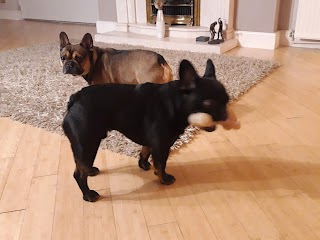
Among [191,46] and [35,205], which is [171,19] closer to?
[191,46]

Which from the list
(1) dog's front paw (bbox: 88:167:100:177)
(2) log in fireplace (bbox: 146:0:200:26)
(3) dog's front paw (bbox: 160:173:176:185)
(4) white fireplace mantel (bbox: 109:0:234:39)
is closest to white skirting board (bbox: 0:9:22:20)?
(4) white fireplace mantel (bbox: 109:0:234:39)

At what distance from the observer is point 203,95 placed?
1.28 metres

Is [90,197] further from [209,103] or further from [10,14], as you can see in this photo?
[10,14]

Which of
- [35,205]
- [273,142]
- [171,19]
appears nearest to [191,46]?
[171,19]

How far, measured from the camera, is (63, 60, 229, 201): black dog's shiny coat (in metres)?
1.31

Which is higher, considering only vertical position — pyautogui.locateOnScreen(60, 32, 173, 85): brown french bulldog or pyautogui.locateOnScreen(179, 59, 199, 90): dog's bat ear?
pyautogui.locateOnScreen(179, 59, 199, 90): dog's bat ear

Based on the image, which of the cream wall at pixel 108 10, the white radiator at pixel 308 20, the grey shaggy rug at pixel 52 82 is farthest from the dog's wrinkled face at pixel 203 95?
the cream wall at pixel 108 10

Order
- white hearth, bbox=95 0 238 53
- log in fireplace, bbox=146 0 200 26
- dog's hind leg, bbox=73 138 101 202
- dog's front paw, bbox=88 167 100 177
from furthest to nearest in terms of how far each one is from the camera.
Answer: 1. log in fireplace, bbox=146 0 200 26
2. white hearth, bbox=95 0 238 53
3. dog's front paw, bbox=88 167 100 177
4. dog's hind leg, bbox=73 138 101 202

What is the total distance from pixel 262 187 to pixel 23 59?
3170mm

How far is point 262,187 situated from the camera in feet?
5.06

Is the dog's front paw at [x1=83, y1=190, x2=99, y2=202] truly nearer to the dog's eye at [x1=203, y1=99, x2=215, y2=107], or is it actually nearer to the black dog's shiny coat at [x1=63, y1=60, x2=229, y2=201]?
the black dog's shiny coat at [x1=63, y1=60, x2=229, y2=201]

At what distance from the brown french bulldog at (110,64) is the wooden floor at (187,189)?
468 millimetres

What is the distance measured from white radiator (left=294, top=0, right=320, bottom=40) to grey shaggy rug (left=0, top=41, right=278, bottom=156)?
3.28 feet

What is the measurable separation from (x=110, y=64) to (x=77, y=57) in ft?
0.73
